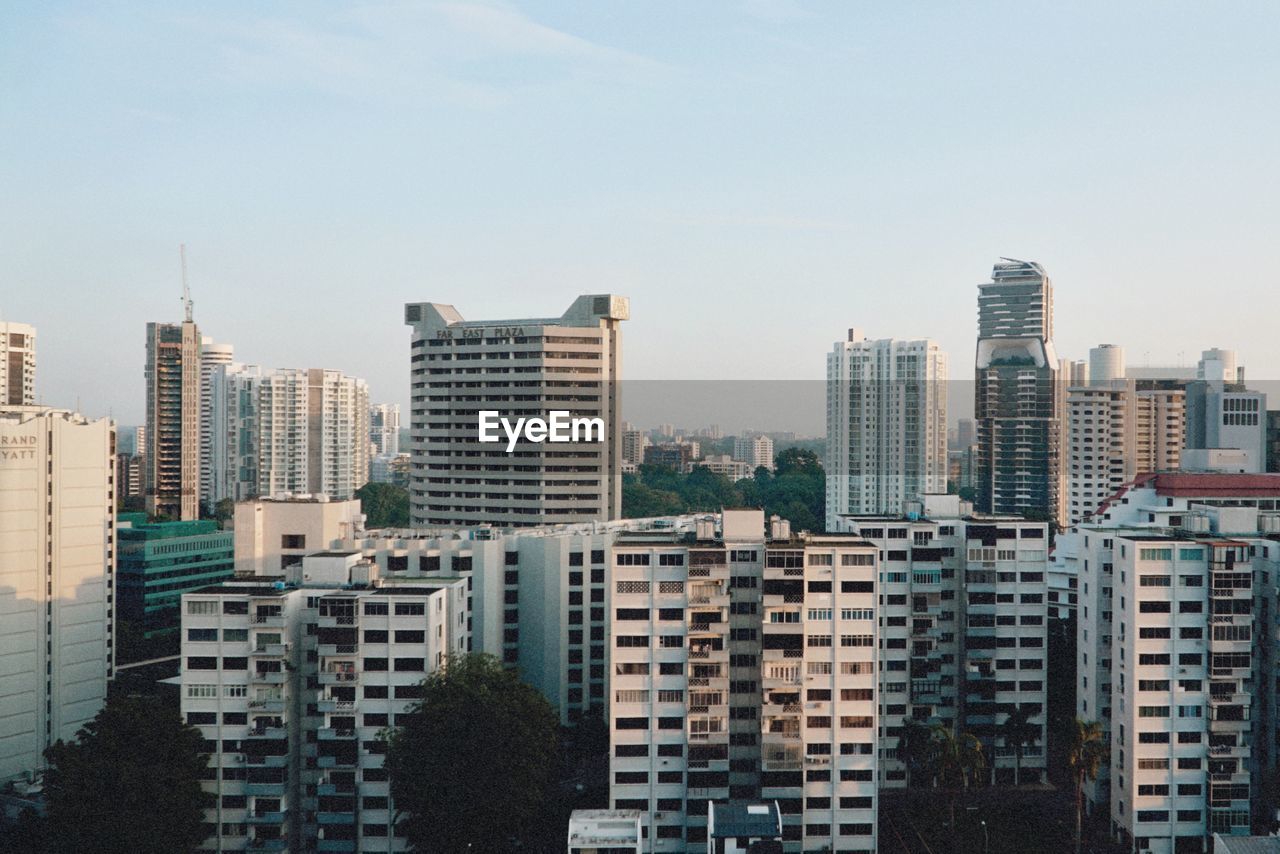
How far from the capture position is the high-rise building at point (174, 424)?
9244 cm

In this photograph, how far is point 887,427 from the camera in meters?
87.2

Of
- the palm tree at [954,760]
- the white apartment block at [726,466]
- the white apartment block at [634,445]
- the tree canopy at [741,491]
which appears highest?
the white apartment block at [634,445]

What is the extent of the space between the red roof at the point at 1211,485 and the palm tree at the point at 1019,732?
19.0 meters

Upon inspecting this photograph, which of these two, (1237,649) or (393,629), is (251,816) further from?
(1237,649)

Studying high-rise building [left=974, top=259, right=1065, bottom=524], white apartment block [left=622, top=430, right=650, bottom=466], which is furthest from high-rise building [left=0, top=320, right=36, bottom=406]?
high-rise building [left=974, top=259, right=1065, bottom=524]

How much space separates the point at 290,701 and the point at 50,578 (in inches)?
480

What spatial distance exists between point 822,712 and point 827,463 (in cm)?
6340

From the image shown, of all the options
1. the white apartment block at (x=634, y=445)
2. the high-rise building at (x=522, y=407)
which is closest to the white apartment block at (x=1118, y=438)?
the high-rise building at (x=522, y=407)

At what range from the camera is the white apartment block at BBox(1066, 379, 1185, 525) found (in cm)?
8419

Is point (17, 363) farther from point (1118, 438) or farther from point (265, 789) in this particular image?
point (1118, 438)

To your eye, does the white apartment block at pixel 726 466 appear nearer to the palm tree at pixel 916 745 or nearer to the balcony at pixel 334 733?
the palm tree at pixel 916 745

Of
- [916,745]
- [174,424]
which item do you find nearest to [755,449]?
[174,424]

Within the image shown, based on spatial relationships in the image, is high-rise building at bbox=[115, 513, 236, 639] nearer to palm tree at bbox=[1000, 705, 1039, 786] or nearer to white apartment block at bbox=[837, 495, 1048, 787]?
white apartment block at bbox=[837, 495, 1048, 787]

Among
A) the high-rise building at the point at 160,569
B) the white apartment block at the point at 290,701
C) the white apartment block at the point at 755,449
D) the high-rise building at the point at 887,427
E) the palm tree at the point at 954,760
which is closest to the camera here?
the white apartment block at the point at 290,701
